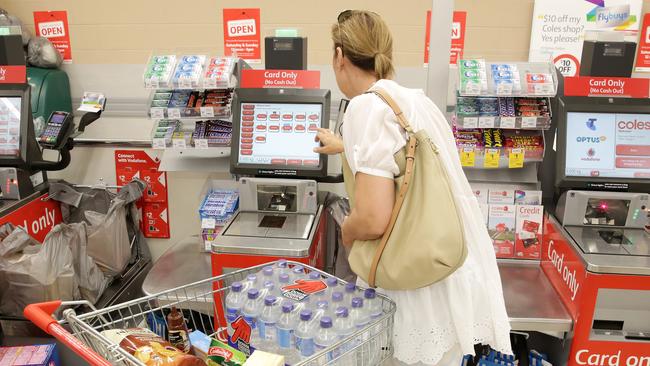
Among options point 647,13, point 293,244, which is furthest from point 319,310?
point 647,13

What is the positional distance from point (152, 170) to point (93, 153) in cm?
44

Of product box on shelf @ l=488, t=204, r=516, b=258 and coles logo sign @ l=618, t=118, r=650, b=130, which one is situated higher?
coles logo sign @ l=618, t=118, r=650, b=130

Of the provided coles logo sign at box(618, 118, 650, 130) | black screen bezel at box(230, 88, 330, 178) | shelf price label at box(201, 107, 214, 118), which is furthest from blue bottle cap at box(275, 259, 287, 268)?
coles logo sign at box(618, 118, 650, 130)

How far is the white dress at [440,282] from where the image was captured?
4.84ft

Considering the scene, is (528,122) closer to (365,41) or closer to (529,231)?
Result: (529,231)

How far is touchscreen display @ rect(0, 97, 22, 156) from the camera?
9.47ft

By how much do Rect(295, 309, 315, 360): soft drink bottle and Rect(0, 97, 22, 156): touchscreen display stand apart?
90.9 inches

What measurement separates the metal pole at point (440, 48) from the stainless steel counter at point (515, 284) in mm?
924

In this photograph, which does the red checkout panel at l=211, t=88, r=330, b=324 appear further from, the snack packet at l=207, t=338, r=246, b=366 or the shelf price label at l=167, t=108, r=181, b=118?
the snack packet at l=207, t=338, r=246, b=366

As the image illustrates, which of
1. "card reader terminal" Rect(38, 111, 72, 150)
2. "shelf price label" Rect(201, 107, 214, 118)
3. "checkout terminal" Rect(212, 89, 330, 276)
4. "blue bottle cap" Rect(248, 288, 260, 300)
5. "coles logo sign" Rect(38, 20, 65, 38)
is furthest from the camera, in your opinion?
"coles logo sign" Rect(38, 20, 65, 38)

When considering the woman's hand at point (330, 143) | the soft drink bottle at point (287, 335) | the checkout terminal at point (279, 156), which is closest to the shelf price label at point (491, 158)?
the checkout terminal at point (279, 156)

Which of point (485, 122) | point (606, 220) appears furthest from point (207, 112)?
point (606, 220)

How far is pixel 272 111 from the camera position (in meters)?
2.61

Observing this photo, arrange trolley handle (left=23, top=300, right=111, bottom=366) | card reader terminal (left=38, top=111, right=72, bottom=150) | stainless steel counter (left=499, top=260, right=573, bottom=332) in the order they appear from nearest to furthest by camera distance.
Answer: trolley handle (left=23, top=300, right=111, bottom=366), stainless steel counter (left=499, top=260, right=573, bottom=332), card reader terminal (left=38, top=111, right=72, bottom=150)
